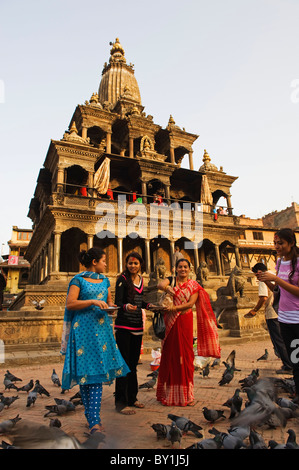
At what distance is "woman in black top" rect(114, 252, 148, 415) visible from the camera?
365cm

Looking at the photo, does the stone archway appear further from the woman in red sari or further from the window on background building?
the window on background building

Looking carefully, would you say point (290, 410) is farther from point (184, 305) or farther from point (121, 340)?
point (121, 340)

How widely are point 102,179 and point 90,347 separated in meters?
17.5

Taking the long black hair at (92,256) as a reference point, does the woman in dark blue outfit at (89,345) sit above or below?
below

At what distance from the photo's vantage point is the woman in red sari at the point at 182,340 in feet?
12.6

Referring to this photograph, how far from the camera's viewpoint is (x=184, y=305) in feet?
13.0

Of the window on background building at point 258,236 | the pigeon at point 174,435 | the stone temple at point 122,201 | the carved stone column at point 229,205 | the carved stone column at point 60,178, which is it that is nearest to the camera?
the pigeon at point 174,435

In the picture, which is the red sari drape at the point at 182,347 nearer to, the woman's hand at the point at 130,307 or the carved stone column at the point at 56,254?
the woman's hand at the point at 130,307

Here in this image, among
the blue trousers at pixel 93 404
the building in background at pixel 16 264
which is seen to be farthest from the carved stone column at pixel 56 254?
the building in background at pixel 16 264

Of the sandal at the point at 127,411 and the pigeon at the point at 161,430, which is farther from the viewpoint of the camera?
the sandal at the point at 127,411

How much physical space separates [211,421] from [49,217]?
1711 cm

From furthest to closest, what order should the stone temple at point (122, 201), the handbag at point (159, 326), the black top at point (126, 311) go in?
the stone temple at point (122, 201), the handbag at point (159, 326), the black top at point (126, 311)

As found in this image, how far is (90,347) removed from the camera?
297cm
